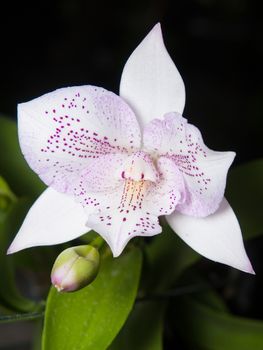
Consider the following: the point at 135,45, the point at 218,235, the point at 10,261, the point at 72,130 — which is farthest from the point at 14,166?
the point at 135,45

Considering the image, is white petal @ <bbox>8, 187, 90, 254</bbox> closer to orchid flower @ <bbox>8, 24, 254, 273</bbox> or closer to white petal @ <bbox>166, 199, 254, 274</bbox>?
orchid flower @ <bbox>8, 24, 254, 273</bbox>

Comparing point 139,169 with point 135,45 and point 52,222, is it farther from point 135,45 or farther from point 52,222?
point 135,45

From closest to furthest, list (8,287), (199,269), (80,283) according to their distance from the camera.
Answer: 1. (80,283)
2. (8,287)
3. (199,269)

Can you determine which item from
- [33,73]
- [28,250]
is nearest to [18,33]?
[33,73]

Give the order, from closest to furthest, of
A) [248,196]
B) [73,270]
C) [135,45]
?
1. [73,270]
2. [248,196]
3. [135,45]

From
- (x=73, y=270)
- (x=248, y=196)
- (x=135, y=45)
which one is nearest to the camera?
(x=73, y=270)

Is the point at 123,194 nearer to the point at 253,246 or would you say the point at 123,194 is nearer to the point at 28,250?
the point at 28,250
